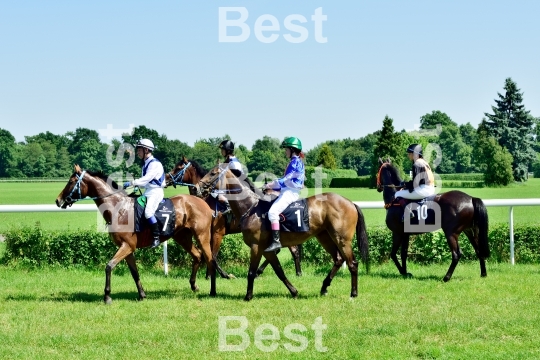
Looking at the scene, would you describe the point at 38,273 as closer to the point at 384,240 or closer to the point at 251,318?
the point at 251,318

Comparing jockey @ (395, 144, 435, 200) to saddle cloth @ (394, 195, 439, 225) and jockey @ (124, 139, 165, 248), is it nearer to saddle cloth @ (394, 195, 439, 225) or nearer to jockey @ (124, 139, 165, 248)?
saddle cloth @ (394, 195, 439, 225)

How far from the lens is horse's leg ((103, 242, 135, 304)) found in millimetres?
7312

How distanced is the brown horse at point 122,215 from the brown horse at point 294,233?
1.31 feet

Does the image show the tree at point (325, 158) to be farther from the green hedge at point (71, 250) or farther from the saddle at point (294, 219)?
the saddle at point (294, 219)

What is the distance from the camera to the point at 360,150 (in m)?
74.8

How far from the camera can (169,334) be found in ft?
18.7

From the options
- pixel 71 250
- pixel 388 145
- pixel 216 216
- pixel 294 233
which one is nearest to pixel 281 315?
pixel 294 233

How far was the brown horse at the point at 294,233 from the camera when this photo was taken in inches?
294

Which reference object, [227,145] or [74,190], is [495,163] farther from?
[74,190]

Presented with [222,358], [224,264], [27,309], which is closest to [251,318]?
[222,358]

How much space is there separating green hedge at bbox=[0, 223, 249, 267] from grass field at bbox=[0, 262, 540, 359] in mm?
280

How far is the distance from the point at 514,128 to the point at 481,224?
49.7 meters

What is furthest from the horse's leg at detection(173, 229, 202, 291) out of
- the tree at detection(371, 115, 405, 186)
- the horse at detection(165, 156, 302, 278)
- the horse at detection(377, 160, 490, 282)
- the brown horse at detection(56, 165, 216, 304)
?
the tree at detection(371, 115, 405, 186)

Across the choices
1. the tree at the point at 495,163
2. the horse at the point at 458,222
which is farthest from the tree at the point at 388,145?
the horse at the point at 458,222
